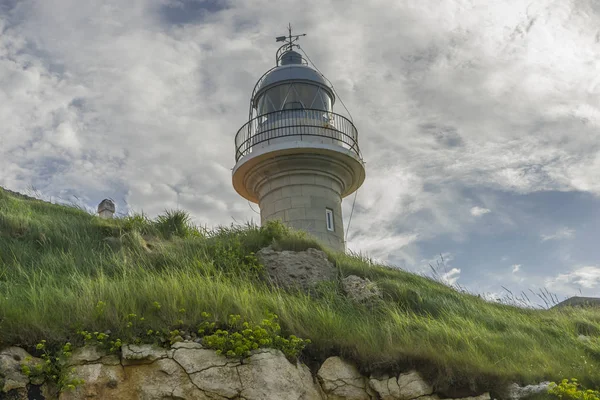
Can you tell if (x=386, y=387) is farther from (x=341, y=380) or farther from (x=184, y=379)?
(x=184, y=379)

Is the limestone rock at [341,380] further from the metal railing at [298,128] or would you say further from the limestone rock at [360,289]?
the metal railing at [298,128]

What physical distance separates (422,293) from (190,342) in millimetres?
4764

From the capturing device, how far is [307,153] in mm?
14859

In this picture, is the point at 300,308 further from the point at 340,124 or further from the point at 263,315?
the point at 340,124

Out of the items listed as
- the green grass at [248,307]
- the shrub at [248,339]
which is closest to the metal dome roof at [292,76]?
the green grass at [248,307]

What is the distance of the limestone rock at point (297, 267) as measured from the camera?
8.64 metres

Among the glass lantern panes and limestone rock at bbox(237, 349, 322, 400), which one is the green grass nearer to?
limestone rock at bbox(237, 349, 322, 400)

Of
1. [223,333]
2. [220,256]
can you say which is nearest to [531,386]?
[223,333]

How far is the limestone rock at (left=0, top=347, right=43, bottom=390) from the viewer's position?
481 cm

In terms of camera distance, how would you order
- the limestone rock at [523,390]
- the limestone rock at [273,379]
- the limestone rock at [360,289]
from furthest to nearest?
the limestone rock at [360,289] → the limestone rock at [523,390] → the limestone rock at [273,379]

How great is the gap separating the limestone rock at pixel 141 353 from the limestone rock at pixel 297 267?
317 centimetres

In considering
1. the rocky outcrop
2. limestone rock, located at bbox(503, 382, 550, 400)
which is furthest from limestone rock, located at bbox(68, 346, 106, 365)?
limestone rock, located at bbox(503, 382, 550, 400)

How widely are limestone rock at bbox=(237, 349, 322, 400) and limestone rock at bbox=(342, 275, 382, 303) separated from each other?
8.94ft

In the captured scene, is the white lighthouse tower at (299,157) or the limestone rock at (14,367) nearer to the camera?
the limestone rock at (14,367)
